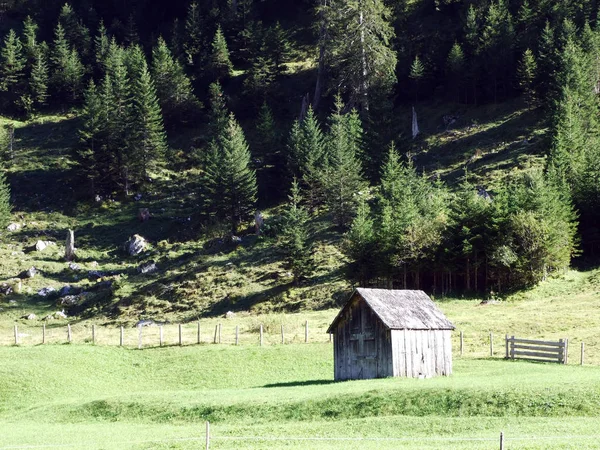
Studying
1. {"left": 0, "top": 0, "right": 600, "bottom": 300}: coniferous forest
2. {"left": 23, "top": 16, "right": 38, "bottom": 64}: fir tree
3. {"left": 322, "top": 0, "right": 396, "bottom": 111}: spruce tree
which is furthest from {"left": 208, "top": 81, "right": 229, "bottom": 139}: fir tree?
{"left": 23, "top": 16, "right": 38, "bottom": 64}: fir tree

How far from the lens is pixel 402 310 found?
44.6 m

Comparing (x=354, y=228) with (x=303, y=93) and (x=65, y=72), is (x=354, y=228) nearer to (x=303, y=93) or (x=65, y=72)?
(x=303, y=93)

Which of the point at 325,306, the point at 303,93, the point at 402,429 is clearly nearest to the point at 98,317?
the point at 325,306

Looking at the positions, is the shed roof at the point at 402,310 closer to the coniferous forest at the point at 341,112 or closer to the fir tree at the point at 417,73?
the coniferous forest at the point at 341,112

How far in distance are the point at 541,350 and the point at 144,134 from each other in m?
71.7

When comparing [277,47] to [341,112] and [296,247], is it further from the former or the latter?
[296,247]

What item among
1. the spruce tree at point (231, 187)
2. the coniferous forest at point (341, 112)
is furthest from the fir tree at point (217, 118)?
the spruce tree at point (231, 187)

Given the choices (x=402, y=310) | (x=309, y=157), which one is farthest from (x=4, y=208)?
(x=402, y=310)

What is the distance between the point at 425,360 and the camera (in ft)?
143

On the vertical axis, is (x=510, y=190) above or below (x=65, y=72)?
below

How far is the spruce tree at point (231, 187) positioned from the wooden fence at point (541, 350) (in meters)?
48.0

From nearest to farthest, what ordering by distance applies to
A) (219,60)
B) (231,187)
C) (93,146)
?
(231,187) → (93,146) → (219,60)

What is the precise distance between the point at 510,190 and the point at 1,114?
84.4 meters

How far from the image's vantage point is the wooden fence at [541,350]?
4668cm
